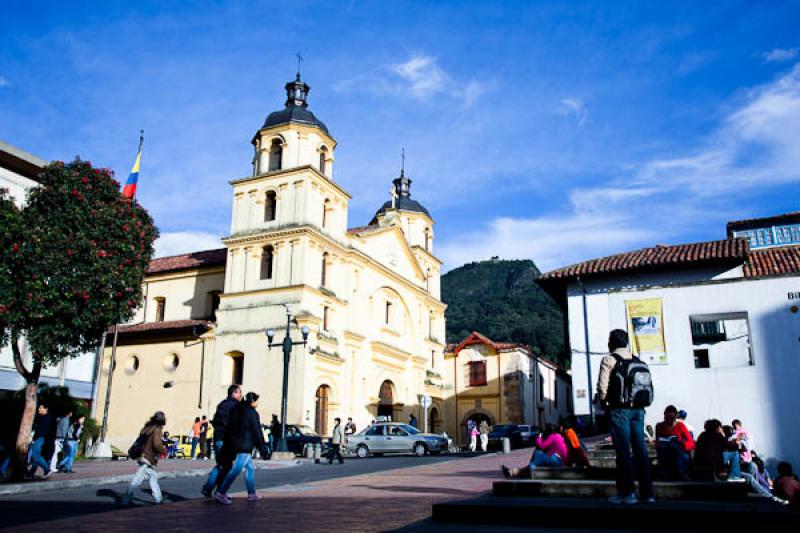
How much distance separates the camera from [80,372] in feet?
84.2

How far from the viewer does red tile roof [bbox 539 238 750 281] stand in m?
24.8

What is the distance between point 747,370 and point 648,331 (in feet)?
8.28

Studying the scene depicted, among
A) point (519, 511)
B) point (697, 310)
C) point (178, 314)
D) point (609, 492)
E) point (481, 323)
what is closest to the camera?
point (519, 511)

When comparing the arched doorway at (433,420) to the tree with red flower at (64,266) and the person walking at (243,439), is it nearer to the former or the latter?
the tree with red flower at (64,266)

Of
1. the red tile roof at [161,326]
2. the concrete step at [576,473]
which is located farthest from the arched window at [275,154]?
the concrete step at [576,473]

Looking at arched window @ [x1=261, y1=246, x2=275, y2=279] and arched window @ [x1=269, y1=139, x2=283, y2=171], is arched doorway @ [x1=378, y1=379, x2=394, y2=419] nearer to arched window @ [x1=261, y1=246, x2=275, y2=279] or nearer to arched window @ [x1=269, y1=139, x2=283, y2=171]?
arched window @ [x1=261, y1=246, x2=275, y2=279]

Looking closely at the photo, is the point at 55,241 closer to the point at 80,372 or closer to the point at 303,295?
the point at 80,372

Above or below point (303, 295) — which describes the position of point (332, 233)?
above

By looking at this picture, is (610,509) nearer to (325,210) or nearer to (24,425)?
(24,425)

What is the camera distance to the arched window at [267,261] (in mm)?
33312

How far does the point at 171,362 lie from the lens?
1350 inches

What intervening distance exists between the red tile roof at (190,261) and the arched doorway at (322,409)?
31.2ft

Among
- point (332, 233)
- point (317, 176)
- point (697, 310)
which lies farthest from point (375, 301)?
point (697, 310)

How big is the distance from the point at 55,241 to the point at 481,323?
95.7 metres
